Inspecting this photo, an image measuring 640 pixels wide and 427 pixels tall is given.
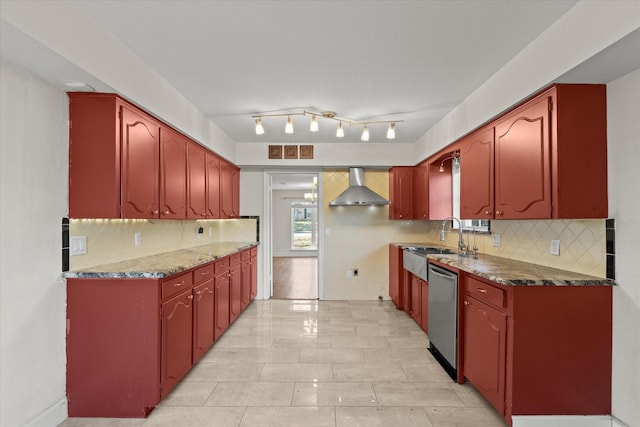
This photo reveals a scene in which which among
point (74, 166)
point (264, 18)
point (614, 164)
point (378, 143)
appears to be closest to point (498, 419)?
point (614, 164)

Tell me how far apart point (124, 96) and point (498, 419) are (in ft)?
10.7

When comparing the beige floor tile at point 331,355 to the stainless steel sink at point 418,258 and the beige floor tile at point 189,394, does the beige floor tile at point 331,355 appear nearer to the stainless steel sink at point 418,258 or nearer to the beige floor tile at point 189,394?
the beige floor tile at point 189,394

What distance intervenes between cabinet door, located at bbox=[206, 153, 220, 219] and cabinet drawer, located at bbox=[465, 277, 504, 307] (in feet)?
9.38

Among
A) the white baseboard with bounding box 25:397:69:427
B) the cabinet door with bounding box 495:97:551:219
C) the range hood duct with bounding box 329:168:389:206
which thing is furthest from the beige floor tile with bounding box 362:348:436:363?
the white baseboard with bounding box 25:397:69:427

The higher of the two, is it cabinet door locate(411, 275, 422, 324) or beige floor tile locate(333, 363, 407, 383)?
cabinet door locate(411, 275, 422, 324)

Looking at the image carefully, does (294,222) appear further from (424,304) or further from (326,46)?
(326,46)

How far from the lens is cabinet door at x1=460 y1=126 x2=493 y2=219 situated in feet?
9.02

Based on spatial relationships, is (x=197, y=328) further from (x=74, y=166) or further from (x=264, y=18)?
(x=264, y=18)

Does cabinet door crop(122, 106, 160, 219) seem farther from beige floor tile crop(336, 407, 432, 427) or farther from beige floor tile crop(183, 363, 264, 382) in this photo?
beige floor tile crop(336, 407, 432, 427)

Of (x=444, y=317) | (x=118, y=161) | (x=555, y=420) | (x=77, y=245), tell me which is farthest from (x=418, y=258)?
(x=77, y=245)

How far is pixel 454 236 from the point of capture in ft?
14.0

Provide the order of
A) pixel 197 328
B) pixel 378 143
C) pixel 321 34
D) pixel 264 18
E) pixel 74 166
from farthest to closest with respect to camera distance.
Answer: pixel 378 143
pixel 197 328
pixel 74 166
pixel 321 34
pixel 264 18

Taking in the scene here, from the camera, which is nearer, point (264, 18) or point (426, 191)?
point (264, 18)

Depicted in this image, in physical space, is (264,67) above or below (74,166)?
above
